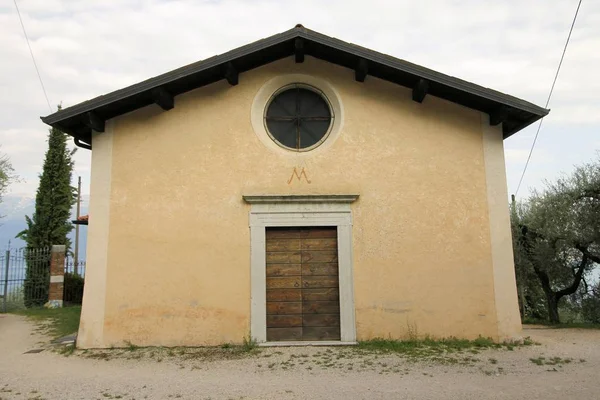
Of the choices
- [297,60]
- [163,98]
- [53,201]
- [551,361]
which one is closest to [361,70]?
[297,60]

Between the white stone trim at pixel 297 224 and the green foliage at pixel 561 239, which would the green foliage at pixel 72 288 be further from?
the green foliage at pixel 561 239

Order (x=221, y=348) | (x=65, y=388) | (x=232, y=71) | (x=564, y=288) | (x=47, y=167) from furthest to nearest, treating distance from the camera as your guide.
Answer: (x=47, y=167) < (x=564, y=288) < (x=232, y=71) < (x=221, y=348) < (x=65, y=388)

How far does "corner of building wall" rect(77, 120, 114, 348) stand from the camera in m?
7.33

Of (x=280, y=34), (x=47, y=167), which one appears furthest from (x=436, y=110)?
(x=47, y=167)

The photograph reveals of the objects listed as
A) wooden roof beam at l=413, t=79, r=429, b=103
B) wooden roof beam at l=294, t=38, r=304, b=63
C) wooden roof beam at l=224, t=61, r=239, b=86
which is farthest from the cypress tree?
wooden roof beam at l=413, t=79, r=429, b=103

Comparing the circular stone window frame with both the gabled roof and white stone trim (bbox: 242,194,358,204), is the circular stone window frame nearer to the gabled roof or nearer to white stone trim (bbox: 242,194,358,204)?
the gabled roof

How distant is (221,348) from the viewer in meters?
7.16

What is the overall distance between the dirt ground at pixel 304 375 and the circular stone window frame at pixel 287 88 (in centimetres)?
327

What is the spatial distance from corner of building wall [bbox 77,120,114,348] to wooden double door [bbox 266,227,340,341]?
2671mm

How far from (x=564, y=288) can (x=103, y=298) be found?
412 inches

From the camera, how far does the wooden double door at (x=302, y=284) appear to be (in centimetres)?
745

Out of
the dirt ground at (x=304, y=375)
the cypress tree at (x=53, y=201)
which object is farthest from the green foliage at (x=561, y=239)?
the cypress tree at (x=53, y=201)

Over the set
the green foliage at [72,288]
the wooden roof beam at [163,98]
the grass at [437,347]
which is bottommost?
the grass at [437,347]

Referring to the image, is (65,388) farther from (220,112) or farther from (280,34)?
(280,34)
